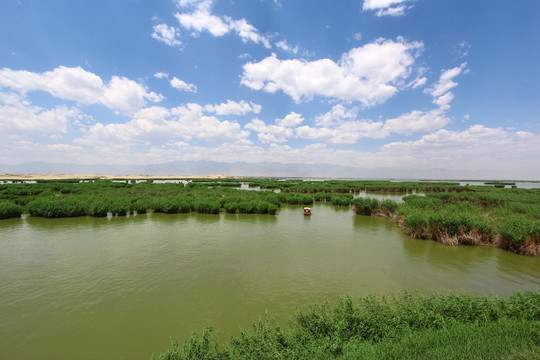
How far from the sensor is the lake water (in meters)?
6.07

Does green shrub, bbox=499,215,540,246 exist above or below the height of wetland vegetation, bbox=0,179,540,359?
above

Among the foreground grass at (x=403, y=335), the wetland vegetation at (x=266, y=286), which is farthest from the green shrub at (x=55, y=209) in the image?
the foreground grass at (x=403, y=335)

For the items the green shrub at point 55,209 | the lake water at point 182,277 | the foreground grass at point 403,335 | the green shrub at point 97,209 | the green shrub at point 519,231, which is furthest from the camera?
the green shrub at point 97,209

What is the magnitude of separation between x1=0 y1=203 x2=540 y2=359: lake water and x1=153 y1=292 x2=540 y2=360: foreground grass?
141 centimetres

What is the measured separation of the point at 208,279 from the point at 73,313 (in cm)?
434

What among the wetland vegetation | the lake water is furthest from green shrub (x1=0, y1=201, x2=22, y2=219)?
the lake water

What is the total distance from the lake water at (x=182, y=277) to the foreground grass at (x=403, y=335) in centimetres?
141

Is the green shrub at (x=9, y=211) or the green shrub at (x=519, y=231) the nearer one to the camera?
the green shrub at (x=519, y=231)

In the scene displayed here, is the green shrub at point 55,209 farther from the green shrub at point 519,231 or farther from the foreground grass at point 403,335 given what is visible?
the green shrub at point 519,231

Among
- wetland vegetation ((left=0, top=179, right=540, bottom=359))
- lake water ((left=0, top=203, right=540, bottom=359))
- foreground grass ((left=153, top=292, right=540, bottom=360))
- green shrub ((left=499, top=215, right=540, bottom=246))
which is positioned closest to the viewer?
foreground grass ((left=153, top=292, right=540, bottom=360))

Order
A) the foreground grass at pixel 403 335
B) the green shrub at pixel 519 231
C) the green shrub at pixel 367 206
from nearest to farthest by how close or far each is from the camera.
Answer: the foreground grass at pixel 403 335
the green shrub at pixel 519 231
the green shrub at pixel 367 206

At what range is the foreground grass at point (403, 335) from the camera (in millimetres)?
3969

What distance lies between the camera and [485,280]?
9484 mm

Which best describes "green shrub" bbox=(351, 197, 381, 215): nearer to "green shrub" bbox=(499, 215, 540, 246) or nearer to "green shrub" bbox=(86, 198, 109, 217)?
"green shrub" bbox=(499, 215, 540, 246)
